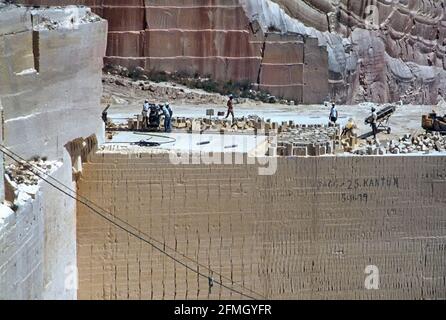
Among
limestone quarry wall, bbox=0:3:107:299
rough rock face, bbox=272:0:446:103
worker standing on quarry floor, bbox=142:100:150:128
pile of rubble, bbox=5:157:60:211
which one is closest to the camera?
pile of rubble, bbox=5:157:60:211

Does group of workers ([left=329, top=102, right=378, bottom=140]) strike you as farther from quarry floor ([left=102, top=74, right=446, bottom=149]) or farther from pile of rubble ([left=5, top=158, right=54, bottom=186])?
pile of rubble ([left=5, top=158, right=54, bottom=186])

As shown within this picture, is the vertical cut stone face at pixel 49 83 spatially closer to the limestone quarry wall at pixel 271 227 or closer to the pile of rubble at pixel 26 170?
the pile of rubble at pixel 26 170

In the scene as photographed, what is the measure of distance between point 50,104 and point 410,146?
24.2ft

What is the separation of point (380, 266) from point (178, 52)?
1049 cm

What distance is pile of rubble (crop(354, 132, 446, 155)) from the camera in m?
23.0

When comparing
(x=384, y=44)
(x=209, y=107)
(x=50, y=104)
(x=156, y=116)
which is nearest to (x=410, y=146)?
(x=156, y=116)

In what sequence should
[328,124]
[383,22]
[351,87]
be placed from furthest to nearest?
[383,22] < [351,87] < [328,124]

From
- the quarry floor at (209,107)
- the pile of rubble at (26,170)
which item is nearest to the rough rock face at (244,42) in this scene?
the quarry floor at (209,107)

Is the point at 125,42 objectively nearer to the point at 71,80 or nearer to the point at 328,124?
the point at 328,124

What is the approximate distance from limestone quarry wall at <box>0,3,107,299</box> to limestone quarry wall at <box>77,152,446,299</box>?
31.4 inches

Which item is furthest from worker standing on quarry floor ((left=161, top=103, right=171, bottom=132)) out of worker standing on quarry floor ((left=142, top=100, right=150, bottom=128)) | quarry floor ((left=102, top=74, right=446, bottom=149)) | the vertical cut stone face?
the vertical cut stone face

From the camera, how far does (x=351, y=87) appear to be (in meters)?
35.2

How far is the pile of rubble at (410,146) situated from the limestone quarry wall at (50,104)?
509 centimetres
